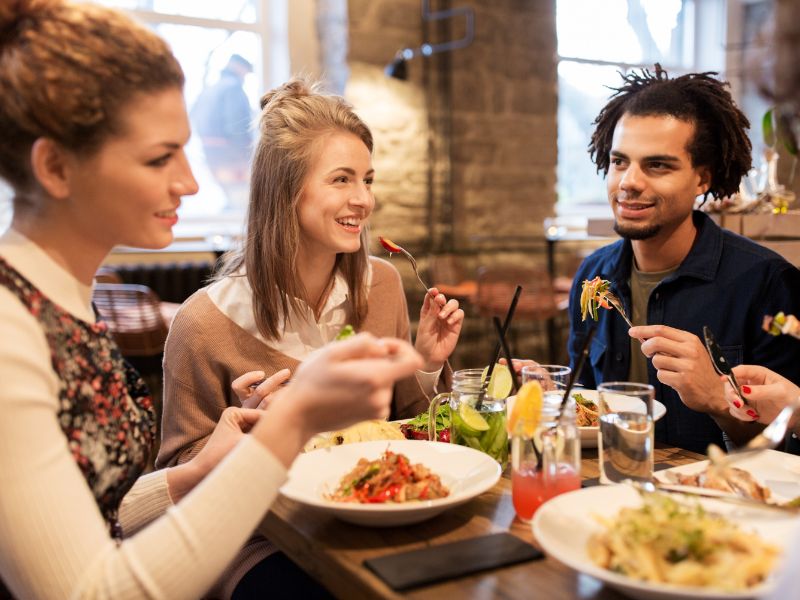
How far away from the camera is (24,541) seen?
3.26 ft

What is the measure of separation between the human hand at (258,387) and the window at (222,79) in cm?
420

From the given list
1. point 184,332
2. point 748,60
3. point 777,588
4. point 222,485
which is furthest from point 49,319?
point 748,60

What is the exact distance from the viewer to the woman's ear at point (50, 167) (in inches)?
44.3

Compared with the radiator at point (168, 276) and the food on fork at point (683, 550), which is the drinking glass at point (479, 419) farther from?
the radiator at point (168, 276)

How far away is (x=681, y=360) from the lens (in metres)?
1.73

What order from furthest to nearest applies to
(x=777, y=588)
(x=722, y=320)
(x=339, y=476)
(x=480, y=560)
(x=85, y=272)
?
(x=722, y=320) → (x=339, y=476) → (x=85, y=272) → (x=480, y=560) → (x=777, y=588)

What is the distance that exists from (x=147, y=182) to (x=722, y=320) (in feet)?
5.37

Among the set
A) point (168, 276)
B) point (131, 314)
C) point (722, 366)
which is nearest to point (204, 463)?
point (722, 366)

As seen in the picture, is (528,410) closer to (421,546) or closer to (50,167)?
(421,546)

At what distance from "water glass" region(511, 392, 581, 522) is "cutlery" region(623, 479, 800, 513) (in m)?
0.10

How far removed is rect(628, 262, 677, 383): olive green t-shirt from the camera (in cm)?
233

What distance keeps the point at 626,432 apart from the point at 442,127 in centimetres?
510

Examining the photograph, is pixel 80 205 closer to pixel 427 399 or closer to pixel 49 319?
pixel 49 319

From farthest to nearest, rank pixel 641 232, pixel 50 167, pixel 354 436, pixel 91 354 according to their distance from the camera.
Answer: pixel 641 232 → pixel 354 436 → pixel 91 354 → pixel 50 167
